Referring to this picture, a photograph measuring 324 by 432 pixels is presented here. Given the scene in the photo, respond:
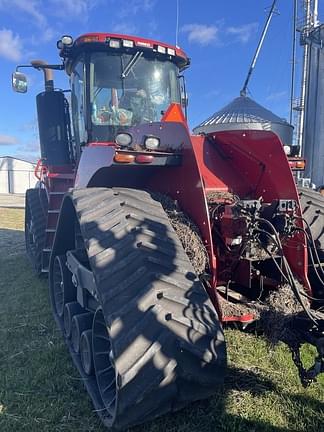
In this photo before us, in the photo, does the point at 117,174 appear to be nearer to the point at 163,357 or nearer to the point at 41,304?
the point at 163,357

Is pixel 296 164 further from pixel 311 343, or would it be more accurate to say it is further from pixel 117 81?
pixel 117 81

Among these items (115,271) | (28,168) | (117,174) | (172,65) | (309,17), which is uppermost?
(309,17)

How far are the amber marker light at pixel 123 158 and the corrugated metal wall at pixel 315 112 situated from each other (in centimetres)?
1747

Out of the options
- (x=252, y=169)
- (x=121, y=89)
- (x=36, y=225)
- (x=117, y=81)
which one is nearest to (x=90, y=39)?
(x=117, y=81)

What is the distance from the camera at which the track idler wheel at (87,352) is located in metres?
3.01

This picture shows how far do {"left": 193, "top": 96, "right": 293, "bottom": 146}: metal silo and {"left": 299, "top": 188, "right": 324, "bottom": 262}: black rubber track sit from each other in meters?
14.7

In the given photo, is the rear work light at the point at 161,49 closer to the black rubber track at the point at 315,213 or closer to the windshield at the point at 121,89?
the windshield at the point at 121,89

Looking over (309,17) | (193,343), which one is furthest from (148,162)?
(309,17)

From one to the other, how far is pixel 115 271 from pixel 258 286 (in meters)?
1.45

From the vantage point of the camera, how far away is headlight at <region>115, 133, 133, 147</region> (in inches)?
116

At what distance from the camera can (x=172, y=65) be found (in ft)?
16.9

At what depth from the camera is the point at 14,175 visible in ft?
180

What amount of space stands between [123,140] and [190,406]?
1867 millimetres

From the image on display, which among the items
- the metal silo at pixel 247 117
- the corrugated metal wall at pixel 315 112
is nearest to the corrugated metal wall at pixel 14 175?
the metal silo at pixel 247 117
